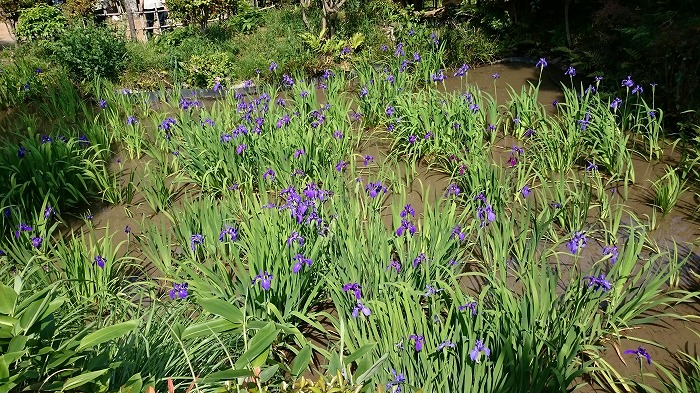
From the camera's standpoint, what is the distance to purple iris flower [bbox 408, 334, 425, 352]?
1.96 metres

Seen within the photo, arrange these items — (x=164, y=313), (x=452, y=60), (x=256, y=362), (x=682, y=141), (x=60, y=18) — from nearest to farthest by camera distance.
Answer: (x=256, y=362) → (x=164, y=313) → (x=682, y=141) → (x=452, y=60) → (x=60, y=18)

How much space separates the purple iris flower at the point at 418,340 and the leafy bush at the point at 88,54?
5.63 metres

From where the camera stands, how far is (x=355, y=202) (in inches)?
118

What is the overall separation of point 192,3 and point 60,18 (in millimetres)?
2015

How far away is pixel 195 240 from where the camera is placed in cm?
270

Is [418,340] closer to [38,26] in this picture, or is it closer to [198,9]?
[198,9]

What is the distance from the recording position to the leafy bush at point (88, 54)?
20.6ft

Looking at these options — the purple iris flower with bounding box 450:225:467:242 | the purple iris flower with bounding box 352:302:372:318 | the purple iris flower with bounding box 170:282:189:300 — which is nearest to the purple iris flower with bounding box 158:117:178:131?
the purple iris flower with bounding box 170:282:189:300

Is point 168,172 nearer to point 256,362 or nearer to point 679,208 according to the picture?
point 256,362

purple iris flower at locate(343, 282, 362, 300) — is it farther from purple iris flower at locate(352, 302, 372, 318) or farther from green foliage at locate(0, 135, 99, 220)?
green foliage at locate(0, 135, 99, 220)

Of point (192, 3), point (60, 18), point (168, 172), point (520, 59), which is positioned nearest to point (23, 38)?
point (60, 18)

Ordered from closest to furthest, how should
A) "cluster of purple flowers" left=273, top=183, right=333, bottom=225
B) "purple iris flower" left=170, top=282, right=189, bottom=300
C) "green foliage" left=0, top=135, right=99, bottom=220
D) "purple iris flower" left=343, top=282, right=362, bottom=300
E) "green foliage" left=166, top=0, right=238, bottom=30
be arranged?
"purple iris flower" left=343, top=282, right=362, bottom=300, "purple iris flower" left=170, top=282, right=189, bottom=300, "cluster of purple flowers" left=273, top=183, right=333, bottom=225, "green foliage" left=0, top=135, right=99, bottom=220, "green foliage" left=166, top=0, right=238, bottom=30

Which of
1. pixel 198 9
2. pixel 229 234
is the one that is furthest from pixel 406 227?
pixel 198 9

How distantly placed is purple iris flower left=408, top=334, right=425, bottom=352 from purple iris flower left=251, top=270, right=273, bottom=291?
2.14ft
